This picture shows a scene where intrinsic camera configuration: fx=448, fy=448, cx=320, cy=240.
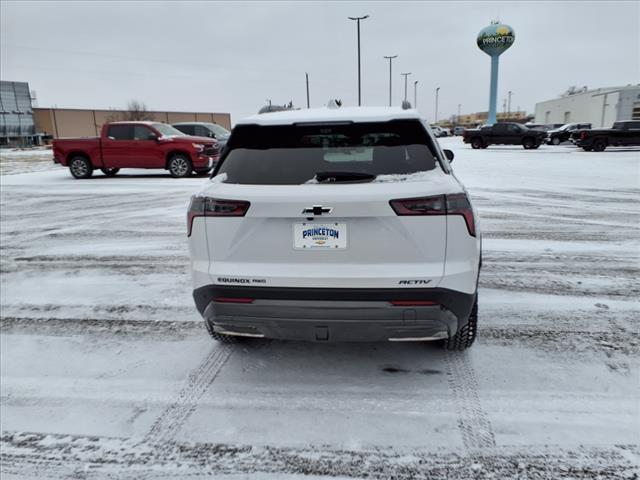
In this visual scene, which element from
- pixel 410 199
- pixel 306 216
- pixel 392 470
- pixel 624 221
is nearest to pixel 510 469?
pixel 392 470

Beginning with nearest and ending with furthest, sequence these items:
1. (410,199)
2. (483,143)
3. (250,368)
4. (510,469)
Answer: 1. (510,469)
2. (410,199)
3. (250,368)
4. (483,143)

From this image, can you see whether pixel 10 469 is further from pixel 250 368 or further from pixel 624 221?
pixel 624 221

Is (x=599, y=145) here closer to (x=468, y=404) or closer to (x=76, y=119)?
(x=468, y=404)

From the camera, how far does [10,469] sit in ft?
7.76

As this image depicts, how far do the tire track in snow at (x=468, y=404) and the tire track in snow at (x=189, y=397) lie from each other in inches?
64.3

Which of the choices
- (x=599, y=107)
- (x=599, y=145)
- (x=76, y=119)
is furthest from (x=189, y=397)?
(x=76, y=119)

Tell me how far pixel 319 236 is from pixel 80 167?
15735mm

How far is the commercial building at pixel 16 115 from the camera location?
53844 mm

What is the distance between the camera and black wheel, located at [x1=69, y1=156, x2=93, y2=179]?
15.5 m

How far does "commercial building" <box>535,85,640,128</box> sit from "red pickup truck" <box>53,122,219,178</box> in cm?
4798

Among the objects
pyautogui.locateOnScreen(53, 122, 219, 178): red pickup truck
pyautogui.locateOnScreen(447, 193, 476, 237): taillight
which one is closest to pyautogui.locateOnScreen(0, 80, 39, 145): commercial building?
pyautogui.locateOnScreen(53, 122, 219, 178): red pickup truck

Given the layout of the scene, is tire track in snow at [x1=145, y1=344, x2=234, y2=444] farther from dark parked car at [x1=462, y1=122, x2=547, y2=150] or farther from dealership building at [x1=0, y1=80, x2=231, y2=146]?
dealership building at [x1=0, y1=80, x2=231, y2=146]

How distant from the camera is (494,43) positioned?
4762 centimetres

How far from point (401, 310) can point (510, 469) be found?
3.08 feet
